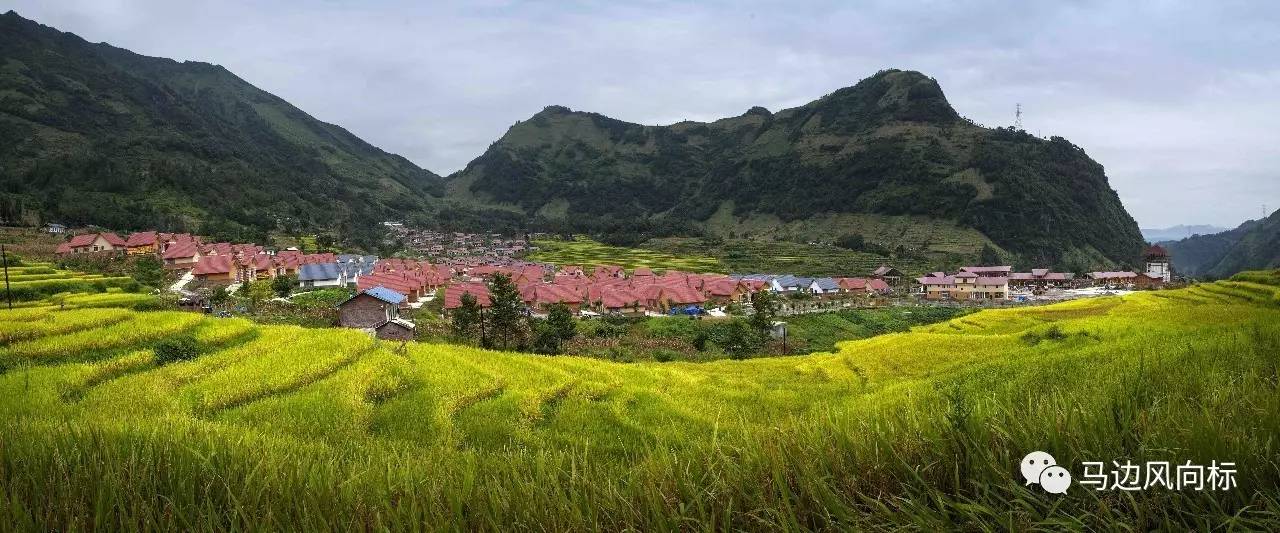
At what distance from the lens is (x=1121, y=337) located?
1354 centimetres

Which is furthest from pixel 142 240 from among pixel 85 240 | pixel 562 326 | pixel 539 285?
pixel 562 326

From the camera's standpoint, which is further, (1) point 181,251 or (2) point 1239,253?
(2) point 1239,253

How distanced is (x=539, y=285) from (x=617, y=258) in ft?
158

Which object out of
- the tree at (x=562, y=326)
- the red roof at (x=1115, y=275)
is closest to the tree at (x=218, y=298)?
the tree at (x=562, y=326)

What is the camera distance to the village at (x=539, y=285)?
1825 inches

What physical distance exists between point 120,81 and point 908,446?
247565mm

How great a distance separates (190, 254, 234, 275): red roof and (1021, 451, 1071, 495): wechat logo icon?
59794mm

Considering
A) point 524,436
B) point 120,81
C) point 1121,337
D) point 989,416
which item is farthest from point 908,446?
point 120,81

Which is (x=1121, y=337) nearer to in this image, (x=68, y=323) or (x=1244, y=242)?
(x=68, y=323)

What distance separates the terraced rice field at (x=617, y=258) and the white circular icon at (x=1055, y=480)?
87704 mm

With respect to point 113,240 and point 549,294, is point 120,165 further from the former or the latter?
point 549,294

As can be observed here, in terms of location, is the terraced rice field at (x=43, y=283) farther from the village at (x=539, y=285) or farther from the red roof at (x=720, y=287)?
the red roof at (x=720, y=287)

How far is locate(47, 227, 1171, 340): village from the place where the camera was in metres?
46.3

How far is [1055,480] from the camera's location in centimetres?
175
